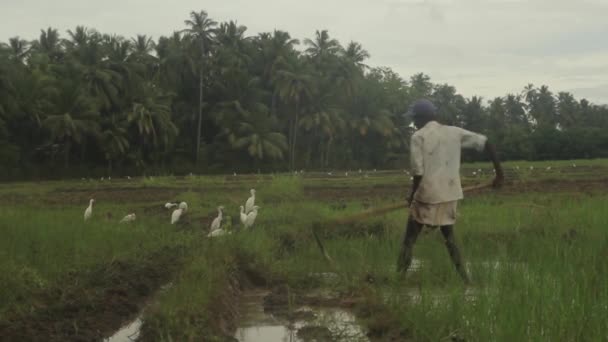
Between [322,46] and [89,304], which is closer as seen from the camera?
[89,304]

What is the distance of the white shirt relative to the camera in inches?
227

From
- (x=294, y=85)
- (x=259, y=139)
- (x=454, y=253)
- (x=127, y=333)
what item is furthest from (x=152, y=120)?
(x=127, y=333)

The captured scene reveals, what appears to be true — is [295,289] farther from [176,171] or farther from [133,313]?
[176,171]

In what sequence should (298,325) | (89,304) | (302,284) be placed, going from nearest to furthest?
(298,325) < (89,304) < (302,284)

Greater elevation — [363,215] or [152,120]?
[152,120]

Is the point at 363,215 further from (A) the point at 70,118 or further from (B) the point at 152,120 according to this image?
(B) the point at 152,120

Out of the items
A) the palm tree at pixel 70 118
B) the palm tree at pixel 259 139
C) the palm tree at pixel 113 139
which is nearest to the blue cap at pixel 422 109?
the palm tree at pixel 70 118

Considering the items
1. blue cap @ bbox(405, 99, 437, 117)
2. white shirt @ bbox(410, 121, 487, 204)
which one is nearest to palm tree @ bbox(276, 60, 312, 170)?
blue cap @ bbox(405, 99, 437, 117)

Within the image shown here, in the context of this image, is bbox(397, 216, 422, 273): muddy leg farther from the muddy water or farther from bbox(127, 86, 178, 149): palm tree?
bbox(127, 86, 178, 149): palm tree

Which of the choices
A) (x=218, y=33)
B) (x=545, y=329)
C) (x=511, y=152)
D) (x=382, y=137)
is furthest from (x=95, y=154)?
(x=545, y=329)

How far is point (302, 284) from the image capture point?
636cm

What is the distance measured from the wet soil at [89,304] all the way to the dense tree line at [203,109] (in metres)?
29.9

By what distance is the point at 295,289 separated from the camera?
629 cm

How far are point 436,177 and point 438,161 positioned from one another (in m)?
0.13
